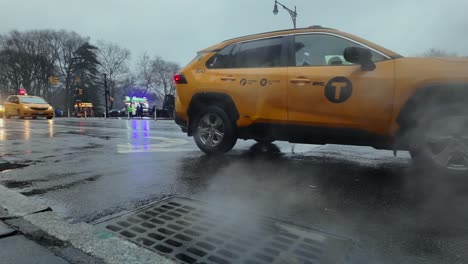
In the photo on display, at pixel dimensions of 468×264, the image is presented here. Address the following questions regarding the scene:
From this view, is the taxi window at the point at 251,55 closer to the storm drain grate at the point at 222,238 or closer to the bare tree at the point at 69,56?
the storm drain grate at the point at 222,238

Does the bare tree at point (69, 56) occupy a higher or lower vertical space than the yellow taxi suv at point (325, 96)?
higher

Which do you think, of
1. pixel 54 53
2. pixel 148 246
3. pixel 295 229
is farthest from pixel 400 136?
pixel 54 53

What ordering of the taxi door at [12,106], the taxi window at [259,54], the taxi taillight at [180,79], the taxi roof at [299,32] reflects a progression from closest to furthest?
1. the taxi roof at [299,32]
2. the taxi window at [259,54]
3. the taxi taillight at [180,79]
4. the taxi door at [12,106]

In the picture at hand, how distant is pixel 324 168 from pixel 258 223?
7.13 ft

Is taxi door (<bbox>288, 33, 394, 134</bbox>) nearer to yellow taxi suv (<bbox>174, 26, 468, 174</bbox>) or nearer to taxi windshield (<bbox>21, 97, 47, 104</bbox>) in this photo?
yellow taxi suv (<bbox>174, 26, 468, 174</bbox>)

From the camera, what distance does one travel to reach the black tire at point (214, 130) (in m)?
5.19

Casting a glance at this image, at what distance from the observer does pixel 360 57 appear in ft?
13.2

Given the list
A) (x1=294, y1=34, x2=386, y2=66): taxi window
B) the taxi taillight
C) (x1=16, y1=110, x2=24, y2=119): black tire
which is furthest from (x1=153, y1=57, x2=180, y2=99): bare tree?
(x1=294, y1=34, x2=386, y2=66): taxi window

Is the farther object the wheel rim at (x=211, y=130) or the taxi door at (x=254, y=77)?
the wheel rim at (x=211, y=130)

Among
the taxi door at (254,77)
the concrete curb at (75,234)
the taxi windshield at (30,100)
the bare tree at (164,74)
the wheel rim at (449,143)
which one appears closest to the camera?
the concrete curb at (75,234)

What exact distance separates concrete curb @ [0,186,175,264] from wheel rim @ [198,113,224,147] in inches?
109

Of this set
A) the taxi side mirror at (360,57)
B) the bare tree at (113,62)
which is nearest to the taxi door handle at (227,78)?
the taxi side mirror at (360,57)

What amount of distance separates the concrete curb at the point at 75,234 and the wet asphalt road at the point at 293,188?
0.17 meters

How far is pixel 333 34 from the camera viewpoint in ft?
14.7
